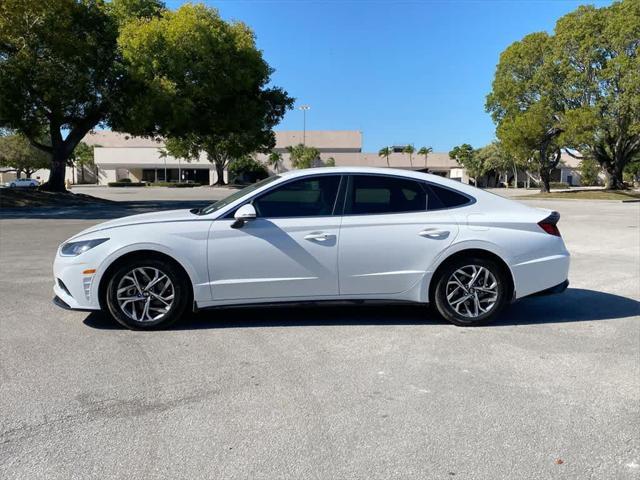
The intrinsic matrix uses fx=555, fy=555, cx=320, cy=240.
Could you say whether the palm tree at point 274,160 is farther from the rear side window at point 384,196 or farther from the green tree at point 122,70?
the rear side window at point 384,196

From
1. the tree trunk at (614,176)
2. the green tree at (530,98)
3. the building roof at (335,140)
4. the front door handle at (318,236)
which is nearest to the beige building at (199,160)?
the building roof at (335,140)

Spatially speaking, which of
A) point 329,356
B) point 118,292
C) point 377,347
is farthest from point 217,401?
point 118,292

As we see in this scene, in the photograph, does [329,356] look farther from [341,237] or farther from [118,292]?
[118,292]

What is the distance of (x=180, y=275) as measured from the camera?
528 centimetres

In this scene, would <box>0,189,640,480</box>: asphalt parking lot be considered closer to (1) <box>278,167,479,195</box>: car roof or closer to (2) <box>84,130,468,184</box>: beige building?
(1) <box>278,167,479,195</box>: car roof

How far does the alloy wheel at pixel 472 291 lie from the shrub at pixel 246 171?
260ft

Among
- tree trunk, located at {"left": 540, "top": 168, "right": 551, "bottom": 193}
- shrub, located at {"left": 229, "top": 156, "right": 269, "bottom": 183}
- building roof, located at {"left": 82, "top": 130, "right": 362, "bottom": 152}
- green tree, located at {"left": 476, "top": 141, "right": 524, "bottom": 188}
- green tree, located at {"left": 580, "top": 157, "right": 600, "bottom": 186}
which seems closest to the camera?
tree trunk, located at {"left": 540, "top": 168, "right": 551, "bottom": 193}

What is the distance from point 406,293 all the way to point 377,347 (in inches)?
31.1

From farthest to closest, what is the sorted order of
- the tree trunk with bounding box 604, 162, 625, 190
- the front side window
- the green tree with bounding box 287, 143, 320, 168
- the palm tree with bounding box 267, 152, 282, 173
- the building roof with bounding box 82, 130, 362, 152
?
the building roof with bounding box 82, 130, 362, 152 < the palm tree with bounding box 267, 152, 282, 173 < the green tree with bounding box 287, 143, 320, 168 < the tree trunk with bounding box 604, 162, 625, 190 < the front side window

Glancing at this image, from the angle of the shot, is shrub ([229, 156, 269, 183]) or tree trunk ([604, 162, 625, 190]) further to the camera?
shrub ([229, 156, 269, 183])

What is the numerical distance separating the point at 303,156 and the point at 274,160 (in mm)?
5926

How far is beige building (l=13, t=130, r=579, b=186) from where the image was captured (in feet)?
300

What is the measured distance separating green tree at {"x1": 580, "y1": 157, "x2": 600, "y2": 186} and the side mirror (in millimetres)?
95082

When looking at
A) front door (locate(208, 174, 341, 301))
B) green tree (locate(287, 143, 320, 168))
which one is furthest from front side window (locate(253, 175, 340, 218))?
green tree (locate(287, 143, 320, 168))
